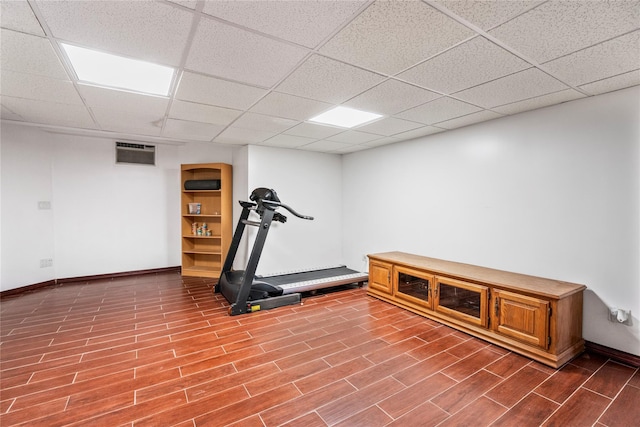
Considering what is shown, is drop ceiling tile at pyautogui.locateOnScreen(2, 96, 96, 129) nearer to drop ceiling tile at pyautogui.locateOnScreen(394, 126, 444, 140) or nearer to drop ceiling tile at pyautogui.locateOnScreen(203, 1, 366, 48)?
drop ceiling tile at pyautogui.locateOnScreen(203, 1, 366, 48)

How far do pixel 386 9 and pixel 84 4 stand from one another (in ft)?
5.19

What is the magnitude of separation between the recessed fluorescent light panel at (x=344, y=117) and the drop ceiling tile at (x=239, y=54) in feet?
3.63

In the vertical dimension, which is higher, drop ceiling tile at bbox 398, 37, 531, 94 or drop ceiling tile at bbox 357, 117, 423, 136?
drop ceiling tile at bbox 398, 37, 531, 94

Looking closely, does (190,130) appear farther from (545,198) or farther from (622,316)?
(622,316)

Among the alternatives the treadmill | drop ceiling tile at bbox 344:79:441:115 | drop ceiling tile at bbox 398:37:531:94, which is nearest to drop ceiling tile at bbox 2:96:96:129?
the treadmill

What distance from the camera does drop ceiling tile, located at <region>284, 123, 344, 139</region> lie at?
3922 millimetres

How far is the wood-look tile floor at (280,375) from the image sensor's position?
1.95m

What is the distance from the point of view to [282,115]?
11.3ft

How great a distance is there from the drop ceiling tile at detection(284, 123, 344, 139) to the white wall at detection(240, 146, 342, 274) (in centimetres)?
110

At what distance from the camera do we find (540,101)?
9.66 feet

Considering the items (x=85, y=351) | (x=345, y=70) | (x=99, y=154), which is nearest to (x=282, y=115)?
(x=345, y=70)

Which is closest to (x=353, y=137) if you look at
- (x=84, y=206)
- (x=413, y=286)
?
(x=413, y=286)

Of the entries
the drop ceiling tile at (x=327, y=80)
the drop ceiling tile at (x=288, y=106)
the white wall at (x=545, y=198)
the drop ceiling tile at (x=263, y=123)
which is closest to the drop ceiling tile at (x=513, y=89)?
the white wall at (x=545, y=198)

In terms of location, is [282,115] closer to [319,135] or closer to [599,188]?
[319,135]
